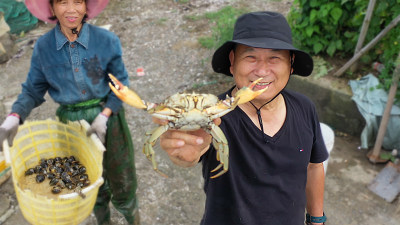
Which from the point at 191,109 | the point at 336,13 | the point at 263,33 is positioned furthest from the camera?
the point at 336,13

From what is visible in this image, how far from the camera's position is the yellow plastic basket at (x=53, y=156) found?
2.43 metres

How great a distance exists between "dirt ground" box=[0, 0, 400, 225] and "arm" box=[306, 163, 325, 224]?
1759 mm

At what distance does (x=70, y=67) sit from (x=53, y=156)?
0.94 metres

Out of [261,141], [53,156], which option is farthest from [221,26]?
[261,141]

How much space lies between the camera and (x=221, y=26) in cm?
708

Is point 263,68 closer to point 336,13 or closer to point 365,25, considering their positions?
point 365,25

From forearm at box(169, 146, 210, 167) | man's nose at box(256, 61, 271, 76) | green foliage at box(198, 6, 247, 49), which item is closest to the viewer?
forearm at box(169, 146, 210, 167)

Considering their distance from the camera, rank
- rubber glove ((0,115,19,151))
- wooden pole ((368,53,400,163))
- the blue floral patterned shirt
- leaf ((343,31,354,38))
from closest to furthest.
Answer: rubber glove ((0,115,19,151)), the blue floral patterned shirt, wooden pole ((368,53,400,163)), leaf ((343,31,354,38))

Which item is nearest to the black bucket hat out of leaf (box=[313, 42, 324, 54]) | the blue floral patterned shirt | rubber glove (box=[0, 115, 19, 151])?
the blue floral patterned shirt

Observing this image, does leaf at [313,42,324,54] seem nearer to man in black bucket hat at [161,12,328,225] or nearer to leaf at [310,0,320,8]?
leaf at [310,0,320,8]

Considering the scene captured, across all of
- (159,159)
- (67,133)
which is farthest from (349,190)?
(67,133)

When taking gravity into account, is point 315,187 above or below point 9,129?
below

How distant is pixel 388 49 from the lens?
4918 mm

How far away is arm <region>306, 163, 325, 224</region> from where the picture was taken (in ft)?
7.86
